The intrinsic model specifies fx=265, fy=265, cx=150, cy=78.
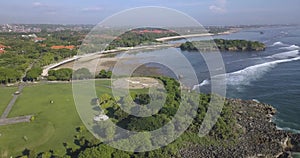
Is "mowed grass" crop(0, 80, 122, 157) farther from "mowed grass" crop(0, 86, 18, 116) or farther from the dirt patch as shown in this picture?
the dirt patch

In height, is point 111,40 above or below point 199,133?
above

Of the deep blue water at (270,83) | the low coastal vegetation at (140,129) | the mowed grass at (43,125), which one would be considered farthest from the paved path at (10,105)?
the deep blue water at (270,83)

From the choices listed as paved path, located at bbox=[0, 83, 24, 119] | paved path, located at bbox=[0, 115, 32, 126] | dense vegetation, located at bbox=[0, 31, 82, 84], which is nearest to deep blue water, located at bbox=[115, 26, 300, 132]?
paved path, located at bbox=[0, 115, 32, 126]

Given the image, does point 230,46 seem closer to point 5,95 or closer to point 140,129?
point 5,95

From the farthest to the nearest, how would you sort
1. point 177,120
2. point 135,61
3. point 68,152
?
1. point 135,61
2. point 177,120
3. point 68,152

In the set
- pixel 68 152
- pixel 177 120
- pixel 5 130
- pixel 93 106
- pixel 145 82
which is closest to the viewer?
pixel 68 152

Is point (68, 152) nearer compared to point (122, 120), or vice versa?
point (68, 152)

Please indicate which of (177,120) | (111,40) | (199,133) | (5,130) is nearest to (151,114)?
(177,120)

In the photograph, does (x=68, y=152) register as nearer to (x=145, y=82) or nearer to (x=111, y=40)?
(x=145, y=82)
